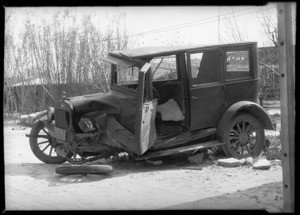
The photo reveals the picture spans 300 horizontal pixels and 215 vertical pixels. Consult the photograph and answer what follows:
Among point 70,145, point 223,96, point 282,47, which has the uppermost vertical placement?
point 282,47

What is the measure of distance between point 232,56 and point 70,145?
3.35m

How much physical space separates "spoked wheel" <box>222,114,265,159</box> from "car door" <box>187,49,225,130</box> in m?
0.34

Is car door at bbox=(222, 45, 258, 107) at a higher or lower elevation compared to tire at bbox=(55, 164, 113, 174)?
higher

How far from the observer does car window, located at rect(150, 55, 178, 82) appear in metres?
7.95

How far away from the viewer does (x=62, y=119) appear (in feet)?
25.0

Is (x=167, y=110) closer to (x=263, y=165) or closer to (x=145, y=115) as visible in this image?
(x=145, y=115)

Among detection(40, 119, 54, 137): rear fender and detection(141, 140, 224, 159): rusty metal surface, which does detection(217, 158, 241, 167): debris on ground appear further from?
detection(40, 119, 54, 137): rear fender

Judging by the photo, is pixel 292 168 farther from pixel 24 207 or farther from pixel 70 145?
pixel 70 145

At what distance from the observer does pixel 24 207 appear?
507 centimetres

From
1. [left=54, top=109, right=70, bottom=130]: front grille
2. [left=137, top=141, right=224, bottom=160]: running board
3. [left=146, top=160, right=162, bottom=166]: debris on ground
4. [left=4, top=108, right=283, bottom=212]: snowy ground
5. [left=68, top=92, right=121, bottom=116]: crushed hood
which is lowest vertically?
[left=4, top=108, right=283, bottom=212]: snowy ground

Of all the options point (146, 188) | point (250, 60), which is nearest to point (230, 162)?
point (146, 188)

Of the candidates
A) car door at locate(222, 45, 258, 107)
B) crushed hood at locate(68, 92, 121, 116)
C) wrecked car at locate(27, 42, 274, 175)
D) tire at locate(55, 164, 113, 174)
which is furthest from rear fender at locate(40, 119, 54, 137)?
car door at locate(222, 45, 258, 107)

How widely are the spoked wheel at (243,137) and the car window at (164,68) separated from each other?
1.43 meters

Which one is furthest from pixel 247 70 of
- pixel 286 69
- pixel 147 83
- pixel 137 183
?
pixel 286 69
